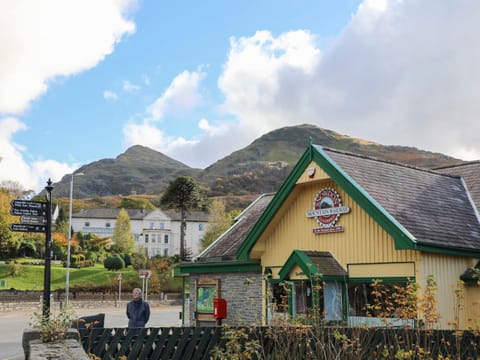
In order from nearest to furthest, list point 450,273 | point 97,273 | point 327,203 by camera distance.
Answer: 1. point 450,273
2. point 327,203
3. point 97,273

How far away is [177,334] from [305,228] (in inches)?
263

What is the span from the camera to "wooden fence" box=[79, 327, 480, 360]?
28.0 feet

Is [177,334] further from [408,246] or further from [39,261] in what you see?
[39,261]

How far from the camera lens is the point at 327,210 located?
50.3 feet

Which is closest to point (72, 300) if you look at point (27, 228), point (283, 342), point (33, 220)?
point (33, 220)

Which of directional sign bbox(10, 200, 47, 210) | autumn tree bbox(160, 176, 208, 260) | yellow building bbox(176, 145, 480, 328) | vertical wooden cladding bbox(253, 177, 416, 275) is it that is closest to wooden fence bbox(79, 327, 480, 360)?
yellow building bbox(176, 145, 480, 328)

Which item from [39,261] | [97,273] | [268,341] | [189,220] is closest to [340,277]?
[268,341]

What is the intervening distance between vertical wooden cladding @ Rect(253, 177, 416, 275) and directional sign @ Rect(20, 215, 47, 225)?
633 cm

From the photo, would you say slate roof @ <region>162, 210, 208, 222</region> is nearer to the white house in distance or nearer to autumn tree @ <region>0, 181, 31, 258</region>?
the white house in distance

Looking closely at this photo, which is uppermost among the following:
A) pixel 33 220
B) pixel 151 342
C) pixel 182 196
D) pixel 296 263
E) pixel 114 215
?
pixel 114 215

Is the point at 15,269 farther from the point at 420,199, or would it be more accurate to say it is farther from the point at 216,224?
the point at 420,199

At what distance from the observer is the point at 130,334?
9664mm

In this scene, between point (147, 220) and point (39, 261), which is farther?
point (147, 220)

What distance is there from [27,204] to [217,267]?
596cm
